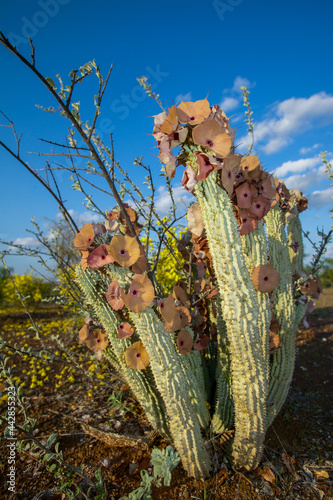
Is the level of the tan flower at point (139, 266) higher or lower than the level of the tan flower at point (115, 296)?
higher

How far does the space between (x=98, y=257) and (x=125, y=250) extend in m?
0.17

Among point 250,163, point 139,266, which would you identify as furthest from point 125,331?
point 250,163

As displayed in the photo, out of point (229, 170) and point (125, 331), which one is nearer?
point (229, 170)

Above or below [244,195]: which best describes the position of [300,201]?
above

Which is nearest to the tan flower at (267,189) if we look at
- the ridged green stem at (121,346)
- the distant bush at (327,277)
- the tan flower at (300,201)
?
the ridged green stem at (121,346)

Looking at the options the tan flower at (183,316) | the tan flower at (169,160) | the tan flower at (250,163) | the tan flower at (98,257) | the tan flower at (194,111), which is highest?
the tan flower at (194,111)

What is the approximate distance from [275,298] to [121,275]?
125 cm

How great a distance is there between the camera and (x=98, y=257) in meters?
1.53

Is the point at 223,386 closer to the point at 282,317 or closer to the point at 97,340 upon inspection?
the point at 282,317

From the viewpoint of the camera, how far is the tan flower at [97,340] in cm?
222

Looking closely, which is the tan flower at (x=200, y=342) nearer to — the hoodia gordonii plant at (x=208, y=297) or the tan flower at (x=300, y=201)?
the hoodia gordonii plant at (x=208, y=297)

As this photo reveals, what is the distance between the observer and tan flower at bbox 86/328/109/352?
7.28ft

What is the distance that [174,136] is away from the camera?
1.31 meters

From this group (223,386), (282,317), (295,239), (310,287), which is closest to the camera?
(223,386)
